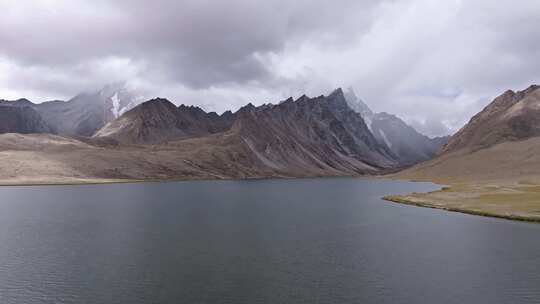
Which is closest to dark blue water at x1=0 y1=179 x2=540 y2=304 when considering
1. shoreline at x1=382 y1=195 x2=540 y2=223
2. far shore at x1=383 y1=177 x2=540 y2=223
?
shoreline at x1=382 y1=195 x2=540 y2=223

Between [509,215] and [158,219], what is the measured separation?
2858 inches

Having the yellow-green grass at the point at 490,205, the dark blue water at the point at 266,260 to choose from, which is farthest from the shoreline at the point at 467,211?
the dark blue water at the point at 266,260

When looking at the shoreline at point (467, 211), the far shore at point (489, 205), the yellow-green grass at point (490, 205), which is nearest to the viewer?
the shoreline at point (467, 211)

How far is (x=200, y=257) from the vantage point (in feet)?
192

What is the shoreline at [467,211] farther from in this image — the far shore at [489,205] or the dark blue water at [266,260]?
the dark blue water at [266,260]

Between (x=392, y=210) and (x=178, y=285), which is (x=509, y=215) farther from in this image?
(x=178, y=285)

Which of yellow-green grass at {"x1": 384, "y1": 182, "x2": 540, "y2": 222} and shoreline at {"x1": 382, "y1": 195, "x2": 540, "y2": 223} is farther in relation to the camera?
yellow-green grass at {"x1": 384, "y1": 182, "x2": 540, "y2": 222}

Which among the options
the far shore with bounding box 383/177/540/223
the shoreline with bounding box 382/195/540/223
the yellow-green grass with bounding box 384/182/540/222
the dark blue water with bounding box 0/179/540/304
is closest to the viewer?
the dark blue water with bounding box 0/179/540/304

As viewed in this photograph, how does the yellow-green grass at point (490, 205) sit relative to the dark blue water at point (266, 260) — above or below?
above

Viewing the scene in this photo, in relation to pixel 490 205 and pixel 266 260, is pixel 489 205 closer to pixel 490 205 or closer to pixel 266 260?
Result: pixel 490 205

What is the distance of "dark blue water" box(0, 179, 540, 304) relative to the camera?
43.5 m

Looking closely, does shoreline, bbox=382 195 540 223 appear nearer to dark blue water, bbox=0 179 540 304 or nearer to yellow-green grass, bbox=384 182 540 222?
yellow-green grass, bbox=384 182 540 222

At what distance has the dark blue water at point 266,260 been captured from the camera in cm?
4350

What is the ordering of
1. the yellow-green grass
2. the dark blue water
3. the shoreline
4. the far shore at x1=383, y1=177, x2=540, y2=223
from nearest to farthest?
the dark blue water < the shoreline < the far shore at x1=383, y1=177, x2=540, y2=223 < the yellow-green grass
